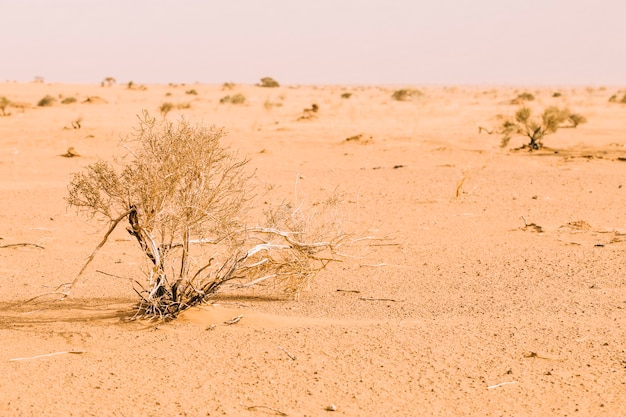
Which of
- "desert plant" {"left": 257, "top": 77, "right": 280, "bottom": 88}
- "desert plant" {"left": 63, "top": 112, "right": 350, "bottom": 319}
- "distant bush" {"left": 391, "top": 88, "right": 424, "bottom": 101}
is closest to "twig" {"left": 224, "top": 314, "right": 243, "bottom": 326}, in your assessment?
"desert plant" {"left": 63, "top": 112, "right": 350, "bottom": 319}

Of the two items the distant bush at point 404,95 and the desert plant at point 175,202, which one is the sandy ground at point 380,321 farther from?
the distant bush at point 404,95

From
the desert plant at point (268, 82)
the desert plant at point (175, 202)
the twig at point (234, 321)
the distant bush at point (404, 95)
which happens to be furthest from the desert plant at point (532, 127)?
the desert plant at point (268, 82)

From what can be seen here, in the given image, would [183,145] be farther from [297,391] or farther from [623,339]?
[623,339]

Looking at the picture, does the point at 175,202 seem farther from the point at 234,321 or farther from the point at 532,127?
the point at 532,127

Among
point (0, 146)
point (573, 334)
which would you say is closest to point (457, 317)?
point (573, 334)

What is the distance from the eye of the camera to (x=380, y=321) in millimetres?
6609

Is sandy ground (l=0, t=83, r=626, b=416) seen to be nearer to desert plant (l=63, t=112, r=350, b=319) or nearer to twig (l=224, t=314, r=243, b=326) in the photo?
twig (l=224, t=314, r=243, b=326)

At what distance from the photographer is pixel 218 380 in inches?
209

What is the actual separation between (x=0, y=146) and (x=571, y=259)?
15.0m

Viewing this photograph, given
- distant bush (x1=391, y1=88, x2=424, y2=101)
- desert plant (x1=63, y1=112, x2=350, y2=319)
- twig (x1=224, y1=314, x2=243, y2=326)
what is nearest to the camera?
desert plant (x1=63, y1=112, x2=350, y2=319)

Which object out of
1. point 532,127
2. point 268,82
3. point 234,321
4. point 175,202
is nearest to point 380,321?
point 234,321

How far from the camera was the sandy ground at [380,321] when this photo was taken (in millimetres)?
5027

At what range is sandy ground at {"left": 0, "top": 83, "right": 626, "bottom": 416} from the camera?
503cm

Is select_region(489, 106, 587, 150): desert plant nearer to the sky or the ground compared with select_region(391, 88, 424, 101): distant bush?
nearer to the sky
